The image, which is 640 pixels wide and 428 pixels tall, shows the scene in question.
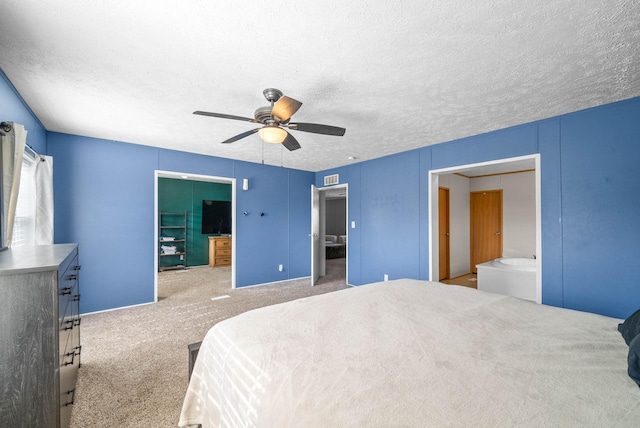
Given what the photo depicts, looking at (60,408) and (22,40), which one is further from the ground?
(22,40)

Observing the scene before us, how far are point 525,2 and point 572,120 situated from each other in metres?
2.16

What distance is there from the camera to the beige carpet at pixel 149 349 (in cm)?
184

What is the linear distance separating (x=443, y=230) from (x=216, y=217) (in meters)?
5.90

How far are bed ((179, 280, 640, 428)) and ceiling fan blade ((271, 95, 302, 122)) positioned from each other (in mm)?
1465

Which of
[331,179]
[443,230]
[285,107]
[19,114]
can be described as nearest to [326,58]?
[285,107]

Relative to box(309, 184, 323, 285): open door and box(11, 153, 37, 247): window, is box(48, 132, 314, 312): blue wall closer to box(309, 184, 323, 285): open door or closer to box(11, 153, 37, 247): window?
box(11, 153, 37, 247): window

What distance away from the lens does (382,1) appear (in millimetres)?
1384

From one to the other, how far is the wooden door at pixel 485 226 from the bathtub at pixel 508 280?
Result: 4.39 feet

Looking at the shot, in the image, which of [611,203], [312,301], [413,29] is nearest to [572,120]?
[611,203]

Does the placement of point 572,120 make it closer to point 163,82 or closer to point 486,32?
point 486,32

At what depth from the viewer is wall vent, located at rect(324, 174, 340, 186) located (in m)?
5.72

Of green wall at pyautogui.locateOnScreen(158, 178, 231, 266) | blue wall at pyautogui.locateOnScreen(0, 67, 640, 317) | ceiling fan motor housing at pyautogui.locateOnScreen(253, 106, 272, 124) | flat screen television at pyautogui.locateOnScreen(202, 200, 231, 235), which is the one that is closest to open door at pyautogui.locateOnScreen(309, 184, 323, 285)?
blue wall at pyautogui.locateOnScreen(0, 67, 640, 317)

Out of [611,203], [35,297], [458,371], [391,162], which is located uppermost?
[391,162]

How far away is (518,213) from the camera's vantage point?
576cm
